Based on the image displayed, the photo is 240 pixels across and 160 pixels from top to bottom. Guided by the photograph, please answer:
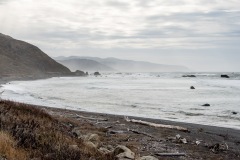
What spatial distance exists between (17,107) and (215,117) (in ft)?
39.4

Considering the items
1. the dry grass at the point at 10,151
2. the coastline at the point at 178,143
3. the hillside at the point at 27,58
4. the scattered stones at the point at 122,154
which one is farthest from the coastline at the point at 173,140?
the hillside at the point at 27,58

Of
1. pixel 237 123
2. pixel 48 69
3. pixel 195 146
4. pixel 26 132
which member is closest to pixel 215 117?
pixel 237 123

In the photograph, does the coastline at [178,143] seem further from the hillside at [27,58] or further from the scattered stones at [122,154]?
the hillside at [27,58]

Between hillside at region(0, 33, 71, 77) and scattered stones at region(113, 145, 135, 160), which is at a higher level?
hillside at region(0, 33, 71, 77)

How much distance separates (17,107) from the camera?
1054cm

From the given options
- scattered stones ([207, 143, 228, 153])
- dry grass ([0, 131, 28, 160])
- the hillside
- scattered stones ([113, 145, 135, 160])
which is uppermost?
the hillside

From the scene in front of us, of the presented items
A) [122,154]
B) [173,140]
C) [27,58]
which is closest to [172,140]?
[173,140]

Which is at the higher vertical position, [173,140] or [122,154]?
[122,154]

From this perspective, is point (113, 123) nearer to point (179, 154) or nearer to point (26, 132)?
point (179, 154)

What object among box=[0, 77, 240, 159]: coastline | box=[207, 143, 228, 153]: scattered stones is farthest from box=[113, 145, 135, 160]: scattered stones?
box=[207, 143, 228, 153]: scattered stones

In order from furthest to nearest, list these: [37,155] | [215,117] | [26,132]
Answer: [215,117], [26,132], [37,155]

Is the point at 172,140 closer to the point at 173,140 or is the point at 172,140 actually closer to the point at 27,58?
the point at 173,140

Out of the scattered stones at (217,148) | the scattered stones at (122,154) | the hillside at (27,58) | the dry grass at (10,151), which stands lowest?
the scattered stones at (217,148)

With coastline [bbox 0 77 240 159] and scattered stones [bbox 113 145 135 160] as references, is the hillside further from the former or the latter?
scattered stones [bbox 113 145 135 160]
